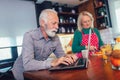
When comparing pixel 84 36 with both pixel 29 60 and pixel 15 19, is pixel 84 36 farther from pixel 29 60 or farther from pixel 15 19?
pixel 15 19

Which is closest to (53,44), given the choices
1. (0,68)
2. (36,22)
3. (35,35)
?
(35,35)

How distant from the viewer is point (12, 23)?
4273mm

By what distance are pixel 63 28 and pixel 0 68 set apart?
242cm

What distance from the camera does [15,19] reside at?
4.34 meters

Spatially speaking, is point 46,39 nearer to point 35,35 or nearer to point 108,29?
point 35,35

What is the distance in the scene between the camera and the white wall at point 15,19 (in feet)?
13.6

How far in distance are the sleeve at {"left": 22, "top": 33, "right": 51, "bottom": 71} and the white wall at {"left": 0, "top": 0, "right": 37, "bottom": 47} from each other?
3.04 m

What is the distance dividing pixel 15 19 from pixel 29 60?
337cm

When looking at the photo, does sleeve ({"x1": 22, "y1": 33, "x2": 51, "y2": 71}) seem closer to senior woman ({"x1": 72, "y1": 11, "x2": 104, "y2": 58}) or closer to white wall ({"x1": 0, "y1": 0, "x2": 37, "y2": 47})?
senior woman ({"x1": 72, "y1": 11, "x2": 104, "y2": 58})

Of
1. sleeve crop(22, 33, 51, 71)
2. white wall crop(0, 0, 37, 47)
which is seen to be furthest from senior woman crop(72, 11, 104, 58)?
white wall crop(0, 0, 37, 47)

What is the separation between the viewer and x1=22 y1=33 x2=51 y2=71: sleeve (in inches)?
43.7

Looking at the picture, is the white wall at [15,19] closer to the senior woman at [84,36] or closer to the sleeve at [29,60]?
the senior woman at [84,36]

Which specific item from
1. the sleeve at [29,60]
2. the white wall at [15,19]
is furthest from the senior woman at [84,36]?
the white wall at [15,19]

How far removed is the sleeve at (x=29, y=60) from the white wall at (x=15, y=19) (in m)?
3.04
